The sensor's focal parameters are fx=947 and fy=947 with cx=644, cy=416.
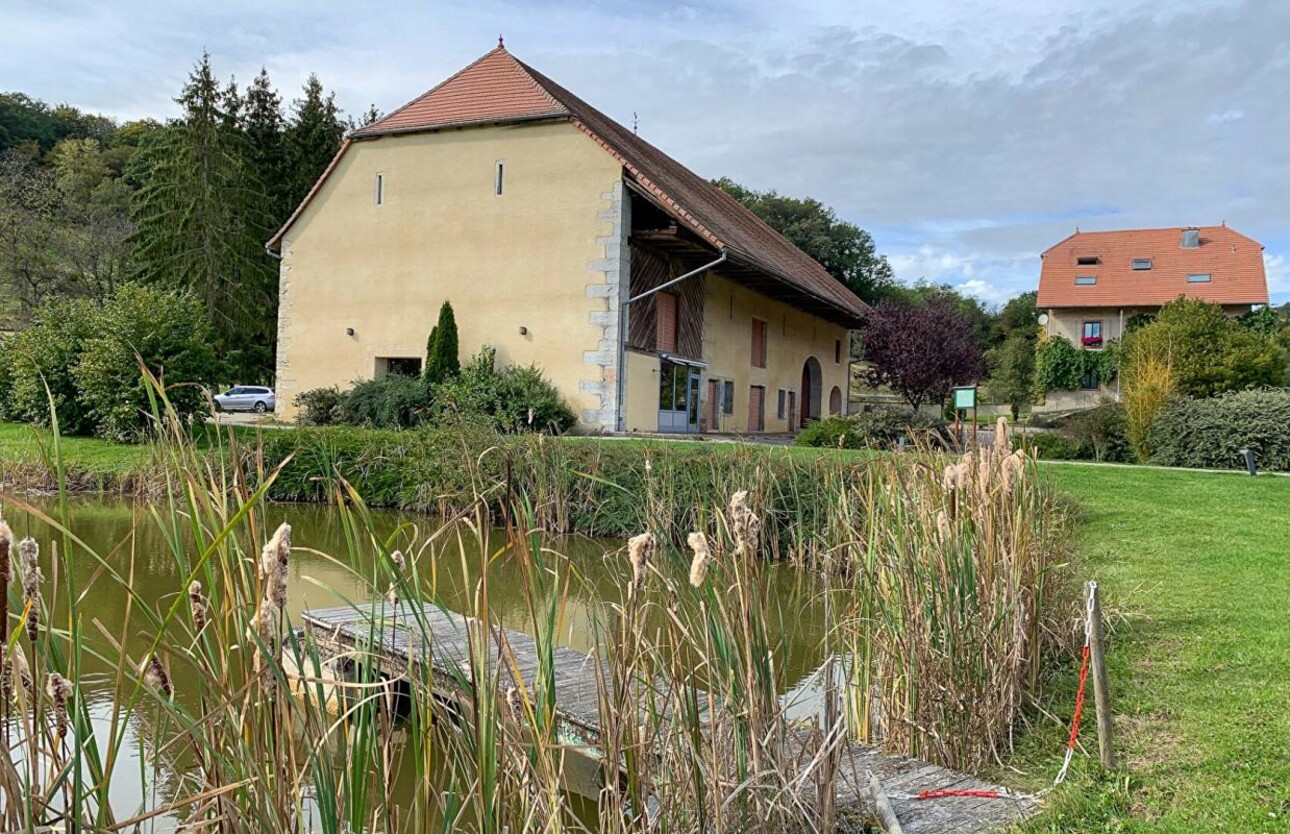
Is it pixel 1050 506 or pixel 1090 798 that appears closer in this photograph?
pixel 1090 798

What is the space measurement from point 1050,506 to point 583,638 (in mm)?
2946

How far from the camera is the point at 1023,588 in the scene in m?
3.74

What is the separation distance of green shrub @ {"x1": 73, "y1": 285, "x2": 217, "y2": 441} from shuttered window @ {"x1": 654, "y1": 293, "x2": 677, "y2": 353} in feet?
27.3

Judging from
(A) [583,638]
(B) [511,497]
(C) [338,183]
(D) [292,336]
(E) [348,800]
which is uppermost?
(C) [338,183]

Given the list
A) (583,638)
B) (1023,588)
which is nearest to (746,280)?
(583,638)

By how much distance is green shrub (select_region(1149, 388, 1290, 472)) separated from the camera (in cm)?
1363

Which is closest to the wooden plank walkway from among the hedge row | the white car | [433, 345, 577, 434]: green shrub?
the hedge row

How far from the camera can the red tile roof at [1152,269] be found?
33.6m

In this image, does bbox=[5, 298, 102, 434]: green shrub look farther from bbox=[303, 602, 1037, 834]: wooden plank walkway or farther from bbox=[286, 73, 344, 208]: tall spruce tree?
bbox=[286, 73, 344, 208]: tall spruce tree

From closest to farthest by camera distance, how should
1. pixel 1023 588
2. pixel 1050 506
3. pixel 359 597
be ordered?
pixel 1023 588, pixel 1050 506, pixel 359 597

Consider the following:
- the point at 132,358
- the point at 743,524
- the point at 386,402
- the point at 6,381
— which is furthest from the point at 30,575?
the point at 6,381

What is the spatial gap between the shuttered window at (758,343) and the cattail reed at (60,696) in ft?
73.7

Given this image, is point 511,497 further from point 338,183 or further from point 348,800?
point 338,183

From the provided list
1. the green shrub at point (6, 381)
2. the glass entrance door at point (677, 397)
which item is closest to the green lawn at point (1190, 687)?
the glass entrance door at point (677, 397)
